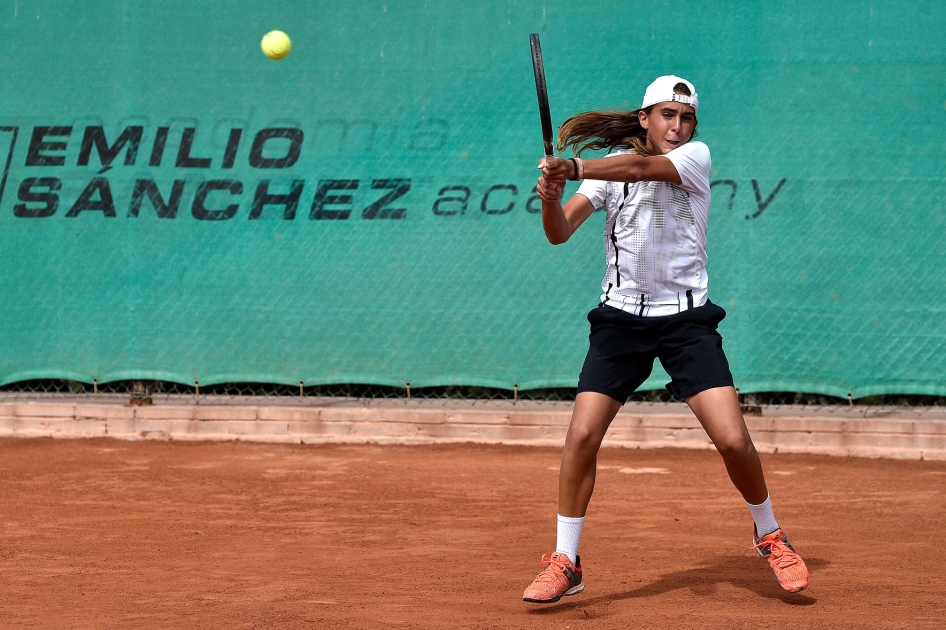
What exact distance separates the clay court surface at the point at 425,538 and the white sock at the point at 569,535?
0.19 m

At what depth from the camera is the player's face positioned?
4.25 meters

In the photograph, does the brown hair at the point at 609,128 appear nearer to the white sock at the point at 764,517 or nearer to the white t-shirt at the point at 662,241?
the white t-shirt at the point at 662,241

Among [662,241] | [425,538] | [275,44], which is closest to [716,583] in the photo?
[662,241]

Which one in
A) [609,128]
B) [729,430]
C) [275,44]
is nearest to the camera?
[729,430]

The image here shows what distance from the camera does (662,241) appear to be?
4184mm

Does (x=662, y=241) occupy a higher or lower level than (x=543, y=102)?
lower

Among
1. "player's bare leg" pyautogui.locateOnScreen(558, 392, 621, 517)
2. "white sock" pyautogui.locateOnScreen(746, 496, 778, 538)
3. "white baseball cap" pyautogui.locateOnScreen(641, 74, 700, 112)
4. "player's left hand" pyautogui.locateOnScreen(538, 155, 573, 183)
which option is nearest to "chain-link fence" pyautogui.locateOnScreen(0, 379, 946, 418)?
"white sock" pyautogui.locateOnScreen(746, 496, 778, 538)

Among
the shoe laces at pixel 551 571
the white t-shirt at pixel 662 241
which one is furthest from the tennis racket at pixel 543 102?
the shoe laces at pixel 551 571

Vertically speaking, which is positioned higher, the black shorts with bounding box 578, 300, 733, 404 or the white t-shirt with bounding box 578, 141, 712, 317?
the white t-shirt with bounding box 578, 141, 712, 317

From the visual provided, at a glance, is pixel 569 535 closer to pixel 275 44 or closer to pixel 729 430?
pixel 729 430

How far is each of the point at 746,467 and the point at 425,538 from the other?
1788 millimetres

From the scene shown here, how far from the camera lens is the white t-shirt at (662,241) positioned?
13.7 feet

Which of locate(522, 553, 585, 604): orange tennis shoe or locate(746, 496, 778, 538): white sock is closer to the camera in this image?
locate(522, 553, 585, 604): orange tennis shoe

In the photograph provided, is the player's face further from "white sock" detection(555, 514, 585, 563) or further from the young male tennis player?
"white sock" detection(555, 514, 585, 563)
